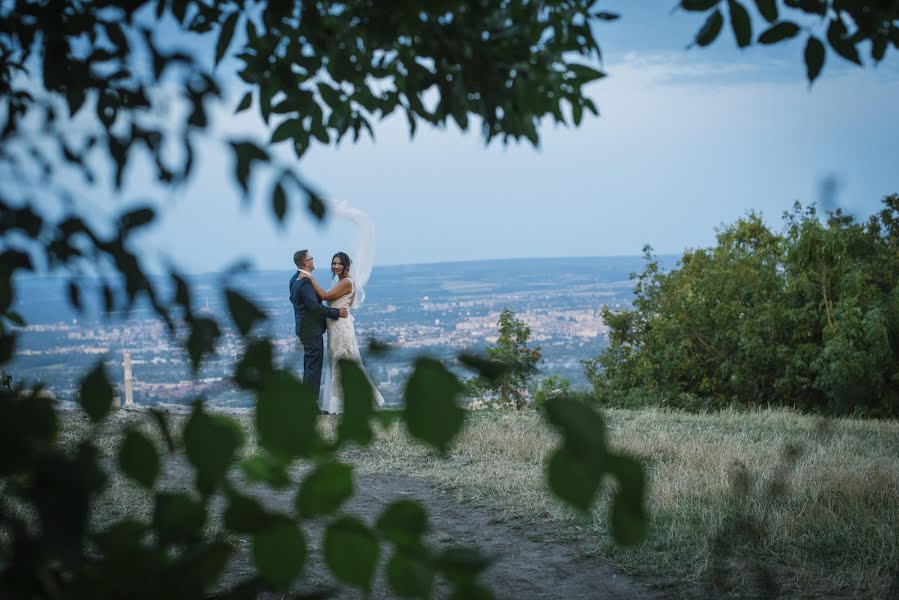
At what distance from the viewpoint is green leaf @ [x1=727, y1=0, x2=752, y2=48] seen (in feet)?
5.01

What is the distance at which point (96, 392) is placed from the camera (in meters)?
0.88

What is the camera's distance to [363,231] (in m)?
10.6

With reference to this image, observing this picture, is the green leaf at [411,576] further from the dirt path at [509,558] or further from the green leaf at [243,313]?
the dirt path at [509,558]

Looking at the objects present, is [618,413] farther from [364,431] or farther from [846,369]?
[364,431]

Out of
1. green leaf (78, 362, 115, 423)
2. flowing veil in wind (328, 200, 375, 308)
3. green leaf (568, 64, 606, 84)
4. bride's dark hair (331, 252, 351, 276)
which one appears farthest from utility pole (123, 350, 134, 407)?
green leaf (78, 362, 115, 423)

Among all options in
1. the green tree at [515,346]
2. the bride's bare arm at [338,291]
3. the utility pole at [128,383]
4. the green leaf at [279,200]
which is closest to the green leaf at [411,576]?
the green leaf at [279,200]

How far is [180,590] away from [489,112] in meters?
1.24

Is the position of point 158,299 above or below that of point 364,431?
above

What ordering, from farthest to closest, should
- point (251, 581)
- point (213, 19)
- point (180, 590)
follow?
point (213, 19) < point (251, 581) < point (180, 590)

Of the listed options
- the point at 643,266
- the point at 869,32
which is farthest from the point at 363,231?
the point at 869,32

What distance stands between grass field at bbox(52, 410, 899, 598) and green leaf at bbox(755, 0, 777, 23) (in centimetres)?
80

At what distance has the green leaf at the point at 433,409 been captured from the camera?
64 centimetres

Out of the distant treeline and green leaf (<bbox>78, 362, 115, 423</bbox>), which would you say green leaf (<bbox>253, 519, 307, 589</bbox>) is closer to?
green leaf (<bbox>78, 362, 115, 423</bbox>)

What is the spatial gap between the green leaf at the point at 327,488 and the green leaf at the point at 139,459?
17 cm
